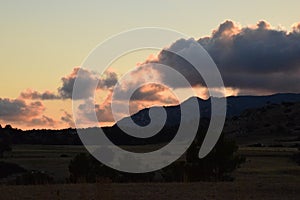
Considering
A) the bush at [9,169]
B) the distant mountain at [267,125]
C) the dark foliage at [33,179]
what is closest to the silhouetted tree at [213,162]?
the dark foliage at [33,179]

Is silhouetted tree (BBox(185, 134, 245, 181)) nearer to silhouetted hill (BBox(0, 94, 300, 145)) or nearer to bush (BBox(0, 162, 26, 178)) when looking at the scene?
bush (BBox(0, 162, 26, 178))

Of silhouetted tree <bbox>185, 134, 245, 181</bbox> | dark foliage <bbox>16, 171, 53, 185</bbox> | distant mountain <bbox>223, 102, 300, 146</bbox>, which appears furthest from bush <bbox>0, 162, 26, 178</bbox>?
distant mountain <bbox>223, 102, 300, 146</bbox>

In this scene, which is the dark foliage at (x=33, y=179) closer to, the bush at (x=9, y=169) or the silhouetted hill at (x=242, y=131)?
the bush at (x=9, y=169)

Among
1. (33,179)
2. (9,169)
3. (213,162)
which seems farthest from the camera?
(9,169)

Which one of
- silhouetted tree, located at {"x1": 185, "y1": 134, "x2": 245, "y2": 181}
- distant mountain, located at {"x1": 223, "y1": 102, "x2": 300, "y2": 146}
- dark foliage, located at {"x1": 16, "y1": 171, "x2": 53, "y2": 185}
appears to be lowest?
dark foliage, located at {"x1": 16, "y1": 171, "x2": 53, "y2": 185}

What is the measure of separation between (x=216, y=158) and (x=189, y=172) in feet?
8.51

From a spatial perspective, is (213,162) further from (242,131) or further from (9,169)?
(242,131)

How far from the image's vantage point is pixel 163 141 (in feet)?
518

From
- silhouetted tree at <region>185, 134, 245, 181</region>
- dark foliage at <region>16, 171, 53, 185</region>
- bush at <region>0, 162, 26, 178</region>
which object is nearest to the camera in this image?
dark foliage at <region>16, 171, 53, 185</region>

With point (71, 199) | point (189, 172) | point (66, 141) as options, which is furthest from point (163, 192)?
point (66, 141)

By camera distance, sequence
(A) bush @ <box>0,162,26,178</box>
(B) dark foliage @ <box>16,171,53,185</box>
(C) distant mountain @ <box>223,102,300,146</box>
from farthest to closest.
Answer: (C) distant mountain @ <box>223,102,300,146</box> < (A) bush @ <box>0,162,26,178</box> < (B) dark foliage @ <box>16,171,53,185</box>

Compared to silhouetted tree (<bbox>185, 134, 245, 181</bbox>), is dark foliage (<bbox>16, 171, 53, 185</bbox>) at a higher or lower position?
lower

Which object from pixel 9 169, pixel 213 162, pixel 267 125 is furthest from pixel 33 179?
pixel 267 125

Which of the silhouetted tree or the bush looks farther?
the bush
